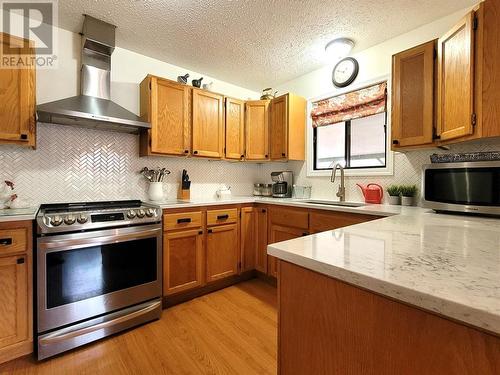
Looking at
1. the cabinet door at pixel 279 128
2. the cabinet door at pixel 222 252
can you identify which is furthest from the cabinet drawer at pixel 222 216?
the cabinet door at pixel 279 128

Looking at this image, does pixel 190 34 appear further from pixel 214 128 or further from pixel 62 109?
pixel 62 109

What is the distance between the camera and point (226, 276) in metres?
2.56

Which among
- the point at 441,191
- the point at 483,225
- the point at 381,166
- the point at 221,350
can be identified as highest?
the point at 381,166

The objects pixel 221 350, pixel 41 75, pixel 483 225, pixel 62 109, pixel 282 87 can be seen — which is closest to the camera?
pixel 483 225

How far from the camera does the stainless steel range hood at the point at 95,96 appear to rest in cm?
191

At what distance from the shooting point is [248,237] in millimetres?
2752

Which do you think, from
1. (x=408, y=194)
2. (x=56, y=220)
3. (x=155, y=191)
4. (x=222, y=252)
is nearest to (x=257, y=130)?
(x=155, y=191)

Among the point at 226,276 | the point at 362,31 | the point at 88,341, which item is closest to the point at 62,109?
the point at 88,341

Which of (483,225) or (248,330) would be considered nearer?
(483,225)

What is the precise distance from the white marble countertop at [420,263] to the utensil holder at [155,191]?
2.01 meters

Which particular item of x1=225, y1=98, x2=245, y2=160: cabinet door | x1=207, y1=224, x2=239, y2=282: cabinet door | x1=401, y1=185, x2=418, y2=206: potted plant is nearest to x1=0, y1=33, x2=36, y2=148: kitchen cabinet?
x1=207, y1=224, x2=239, y2=282: cabinet door

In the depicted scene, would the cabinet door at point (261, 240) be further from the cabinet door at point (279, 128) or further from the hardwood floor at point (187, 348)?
the cabinet door at point (279, 128)

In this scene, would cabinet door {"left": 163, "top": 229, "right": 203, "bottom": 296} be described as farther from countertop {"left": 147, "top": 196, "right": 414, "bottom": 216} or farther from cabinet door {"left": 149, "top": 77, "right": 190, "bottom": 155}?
cabinet door {"left": 149, "top": 77, "right": 190, "bottom": 155}

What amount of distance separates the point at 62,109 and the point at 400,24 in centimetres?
286
